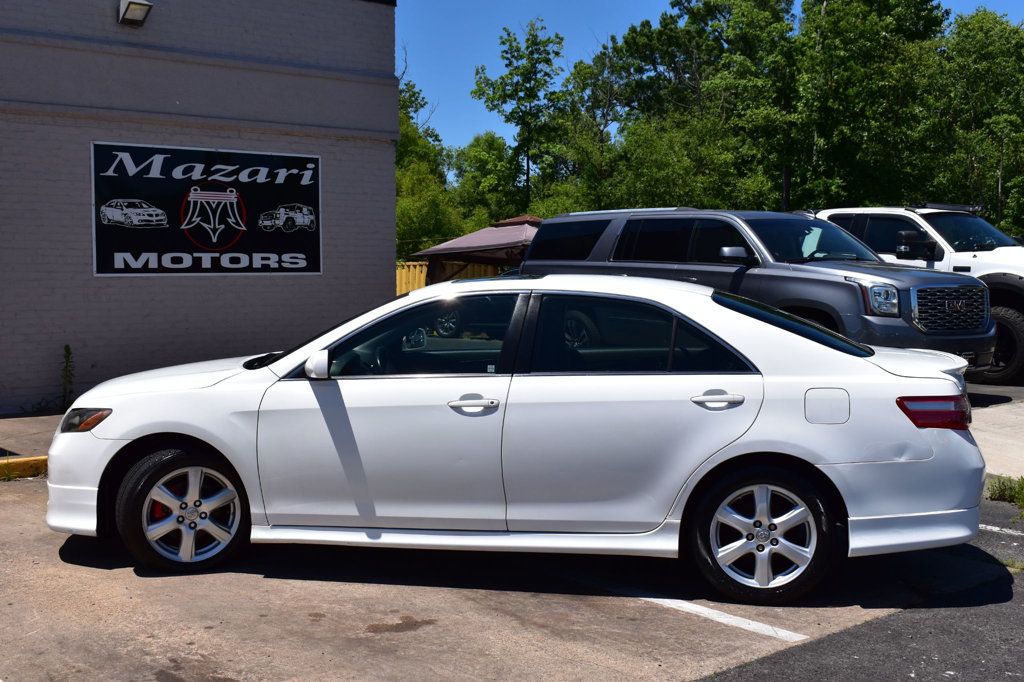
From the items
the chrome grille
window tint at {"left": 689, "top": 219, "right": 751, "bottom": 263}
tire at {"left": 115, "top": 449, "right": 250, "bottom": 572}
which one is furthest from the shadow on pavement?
window tint at {"left": 689, "top": 219, "right": 751, "bottom": 263}

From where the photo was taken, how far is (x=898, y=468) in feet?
16.1

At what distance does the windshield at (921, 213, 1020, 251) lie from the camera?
531 inches

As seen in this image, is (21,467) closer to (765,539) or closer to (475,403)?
(475,403)

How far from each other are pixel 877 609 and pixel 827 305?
5.66 meters

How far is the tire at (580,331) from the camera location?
210 inches

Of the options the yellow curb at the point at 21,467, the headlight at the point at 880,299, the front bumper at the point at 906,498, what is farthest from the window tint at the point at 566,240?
the front bumper at the point at 906,498

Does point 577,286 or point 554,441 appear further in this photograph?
point 577,286

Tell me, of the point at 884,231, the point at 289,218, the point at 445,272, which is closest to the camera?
the point at 289,218

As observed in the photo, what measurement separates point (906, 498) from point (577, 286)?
1924mm

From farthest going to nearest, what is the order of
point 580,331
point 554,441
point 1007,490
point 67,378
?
point 67,378 → point 1007,490 → point 580,331 → point 554,441

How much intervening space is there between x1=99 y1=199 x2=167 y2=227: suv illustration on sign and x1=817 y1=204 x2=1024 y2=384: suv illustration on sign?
8076mm

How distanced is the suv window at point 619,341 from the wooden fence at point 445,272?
2123 centimetres

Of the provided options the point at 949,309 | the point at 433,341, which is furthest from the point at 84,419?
the point at 949,309

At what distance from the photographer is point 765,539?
4969 mm
